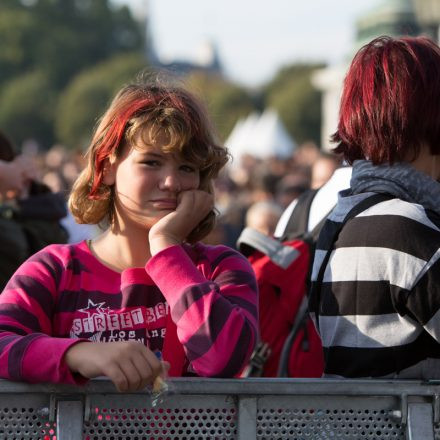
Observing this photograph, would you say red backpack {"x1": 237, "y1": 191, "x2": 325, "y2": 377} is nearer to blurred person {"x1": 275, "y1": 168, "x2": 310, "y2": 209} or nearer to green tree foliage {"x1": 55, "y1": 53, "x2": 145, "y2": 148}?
blurred person {"x1": 275, "y1": 168, "x2": 310, "y2": 209}

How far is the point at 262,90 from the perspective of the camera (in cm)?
9831

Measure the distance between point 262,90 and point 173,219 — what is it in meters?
96.7

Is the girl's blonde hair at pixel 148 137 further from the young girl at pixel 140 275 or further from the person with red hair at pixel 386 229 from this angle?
the person with red hair at pixel 386 229

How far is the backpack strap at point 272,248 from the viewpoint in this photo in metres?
4.07

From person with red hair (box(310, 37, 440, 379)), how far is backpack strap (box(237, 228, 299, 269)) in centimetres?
138

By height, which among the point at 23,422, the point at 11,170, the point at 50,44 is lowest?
the point at 23,422

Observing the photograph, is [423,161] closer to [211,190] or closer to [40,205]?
[211,190]

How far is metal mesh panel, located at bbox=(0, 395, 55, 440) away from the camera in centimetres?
199

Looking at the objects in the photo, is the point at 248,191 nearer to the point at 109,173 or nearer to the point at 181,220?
the point at 109,173

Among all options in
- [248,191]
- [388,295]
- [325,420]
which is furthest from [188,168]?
[248,191]

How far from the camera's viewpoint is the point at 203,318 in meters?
2.28

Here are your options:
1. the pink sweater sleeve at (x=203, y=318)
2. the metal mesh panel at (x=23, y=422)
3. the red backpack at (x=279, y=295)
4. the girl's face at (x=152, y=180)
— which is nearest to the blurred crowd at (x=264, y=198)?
the red backpack at (x=279, y=295)

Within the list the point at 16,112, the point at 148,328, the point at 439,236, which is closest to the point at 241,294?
the point at 148,328

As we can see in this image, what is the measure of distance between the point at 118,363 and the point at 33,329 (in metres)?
0.42
